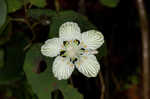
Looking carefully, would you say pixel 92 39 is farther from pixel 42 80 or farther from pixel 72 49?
pixel 42 80

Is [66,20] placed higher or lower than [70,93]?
higher

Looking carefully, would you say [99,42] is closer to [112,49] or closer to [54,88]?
[54,88]

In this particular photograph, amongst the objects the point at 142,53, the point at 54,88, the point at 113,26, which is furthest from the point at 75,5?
the point at 54,88

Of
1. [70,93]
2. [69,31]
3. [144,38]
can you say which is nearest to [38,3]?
[69,31]

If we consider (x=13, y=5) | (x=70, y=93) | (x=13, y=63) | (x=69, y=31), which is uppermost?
(x=13, y=5)

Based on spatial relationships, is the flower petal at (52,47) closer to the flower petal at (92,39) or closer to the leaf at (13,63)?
the flower petal at (92,39)

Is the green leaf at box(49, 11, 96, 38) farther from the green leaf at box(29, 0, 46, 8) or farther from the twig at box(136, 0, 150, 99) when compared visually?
the twig at box(136, 0, 150, 99)

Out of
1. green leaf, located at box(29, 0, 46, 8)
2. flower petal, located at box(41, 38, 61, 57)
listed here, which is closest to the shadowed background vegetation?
green leaf, located at box(29, 0, 46, 8)

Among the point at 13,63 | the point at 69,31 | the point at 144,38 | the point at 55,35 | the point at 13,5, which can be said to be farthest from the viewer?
the point at 144,38
